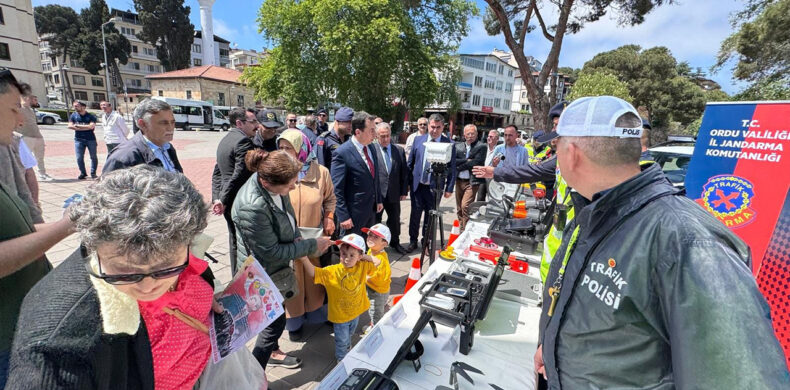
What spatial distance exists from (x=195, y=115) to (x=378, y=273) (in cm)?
2916

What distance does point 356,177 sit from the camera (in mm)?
3699

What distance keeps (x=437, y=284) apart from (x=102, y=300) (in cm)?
166

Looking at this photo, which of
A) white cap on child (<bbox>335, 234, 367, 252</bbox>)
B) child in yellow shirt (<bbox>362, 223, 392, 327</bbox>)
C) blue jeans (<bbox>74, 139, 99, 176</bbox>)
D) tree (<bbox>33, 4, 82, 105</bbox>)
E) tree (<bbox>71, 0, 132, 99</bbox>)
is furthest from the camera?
tree (<bbox>33, 4, 82, 105</bbox>)

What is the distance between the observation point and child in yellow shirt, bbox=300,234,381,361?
7.74 ft

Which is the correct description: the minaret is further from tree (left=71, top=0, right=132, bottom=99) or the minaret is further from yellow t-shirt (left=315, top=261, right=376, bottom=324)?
yellow t-shirt (left=315, top=261, right=376, bottom=324)

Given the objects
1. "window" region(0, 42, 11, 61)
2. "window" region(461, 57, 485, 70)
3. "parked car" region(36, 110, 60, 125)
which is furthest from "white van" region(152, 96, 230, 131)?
"window" region(461, 57, 485, 70)

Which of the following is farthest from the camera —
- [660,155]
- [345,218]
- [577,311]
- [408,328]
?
[660,155]

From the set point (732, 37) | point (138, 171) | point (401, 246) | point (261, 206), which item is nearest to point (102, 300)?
point (138, 171)

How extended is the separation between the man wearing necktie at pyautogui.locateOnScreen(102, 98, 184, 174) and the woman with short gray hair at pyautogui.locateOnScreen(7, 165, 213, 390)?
172cm

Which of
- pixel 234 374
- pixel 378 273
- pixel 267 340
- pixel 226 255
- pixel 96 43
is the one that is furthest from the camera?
pixel 96 43

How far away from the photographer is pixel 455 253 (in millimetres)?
2881

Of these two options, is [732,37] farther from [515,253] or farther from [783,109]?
[515,253]

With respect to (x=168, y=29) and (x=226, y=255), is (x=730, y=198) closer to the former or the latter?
(x=226, y=255)

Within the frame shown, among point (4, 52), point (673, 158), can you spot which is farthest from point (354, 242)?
point (4, 52)
